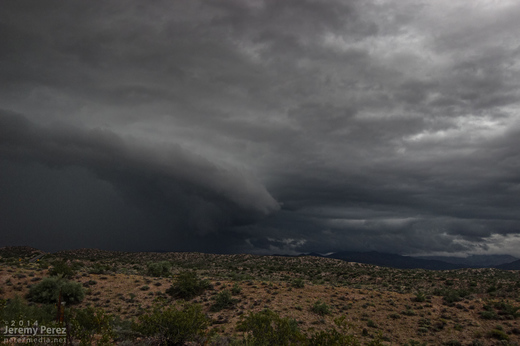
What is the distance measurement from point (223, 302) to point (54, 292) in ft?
52.6

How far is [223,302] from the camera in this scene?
29.0 meters

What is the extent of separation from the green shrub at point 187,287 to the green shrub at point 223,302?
379cm

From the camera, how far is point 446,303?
3106cm

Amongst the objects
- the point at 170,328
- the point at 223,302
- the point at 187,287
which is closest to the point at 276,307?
the point at 223,302

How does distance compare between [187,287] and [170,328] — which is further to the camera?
[187,287]

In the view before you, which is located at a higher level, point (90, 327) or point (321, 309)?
point (90, 327)

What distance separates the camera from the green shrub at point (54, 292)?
88.2 ft

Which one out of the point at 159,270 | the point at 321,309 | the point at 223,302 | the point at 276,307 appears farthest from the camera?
the point at 159,270

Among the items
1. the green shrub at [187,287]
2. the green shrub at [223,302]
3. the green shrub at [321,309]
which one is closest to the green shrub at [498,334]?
the green shrub at [321,309]

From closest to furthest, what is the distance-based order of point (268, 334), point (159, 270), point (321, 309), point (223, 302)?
point (268, 334) → point (321, 309) → point (223, 302) → point (159, 270)

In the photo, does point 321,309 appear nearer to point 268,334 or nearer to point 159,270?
point 268,334

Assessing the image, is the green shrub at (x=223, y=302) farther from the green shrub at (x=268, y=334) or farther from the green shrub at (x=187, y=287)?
the green shrub at (x=268, y=334)

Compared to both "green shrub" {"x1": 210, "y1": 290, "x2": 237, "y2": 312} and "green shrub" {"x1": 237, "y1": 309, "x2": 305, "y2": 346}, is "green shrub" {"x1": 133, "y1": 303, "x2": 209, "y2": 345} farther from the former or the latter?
"green shrub" {"x1": 210, "y1": 290, "x2": 237, "y2": 312}

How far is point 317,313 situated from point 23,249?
114678 millimetres
